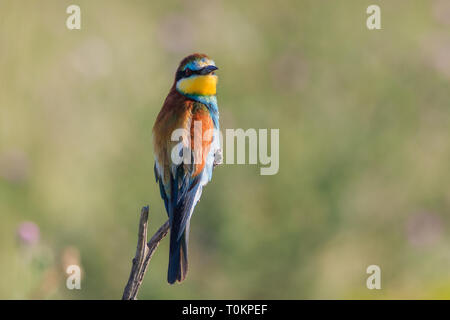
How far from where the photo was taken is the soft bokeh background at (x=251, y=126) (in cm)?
396

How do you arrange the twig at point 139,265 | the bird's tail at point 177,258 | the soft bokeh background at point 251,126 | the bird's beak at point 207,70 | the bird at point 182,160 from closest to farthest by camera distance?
the twig at point 139,265 < the bird's tail at point 177,258 < the bird at point 182,160 < the bird's beak at point 207,70 < the soft bokeh background at point 251,126

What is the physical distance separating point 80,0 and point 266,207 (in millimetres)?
1852

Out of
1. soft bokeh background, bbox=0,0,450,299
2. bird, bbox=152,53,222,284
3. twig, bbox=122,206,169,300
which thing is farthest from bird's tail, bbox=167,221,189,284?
soft bokeh background, bbox=0,0,450,299

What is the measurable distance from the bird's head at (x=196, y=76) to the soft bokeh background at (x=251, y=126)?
4.45ft

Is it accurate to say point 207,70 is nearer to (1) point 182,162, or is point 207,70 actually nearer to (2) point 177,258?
(1) point 182,162

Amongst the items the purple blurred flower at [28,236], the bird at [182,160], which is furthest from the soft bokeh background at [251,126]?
the bird at [182,160]

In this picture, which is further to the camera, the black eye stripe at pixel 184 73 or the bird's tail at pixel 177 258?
the black eye stripe at pixel 184 73

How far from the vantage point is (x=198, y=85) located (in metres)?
2.77

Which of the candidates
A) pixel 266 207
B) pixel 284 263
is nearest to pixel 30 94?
pixel 266 207

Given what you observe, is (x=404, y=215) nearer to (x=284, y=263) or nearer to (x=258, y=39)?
(x=284, y=263)

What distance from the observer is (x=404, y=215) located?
410cm

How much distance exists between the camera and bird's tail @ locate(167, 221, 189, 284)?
2.30 metres

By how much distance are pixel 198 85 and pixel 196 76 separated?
0.04 m

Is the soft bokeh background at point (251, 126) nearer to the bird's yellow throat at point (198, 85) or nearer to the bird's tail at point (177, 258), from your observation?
the bird's yellow throat at point (198, 85)
